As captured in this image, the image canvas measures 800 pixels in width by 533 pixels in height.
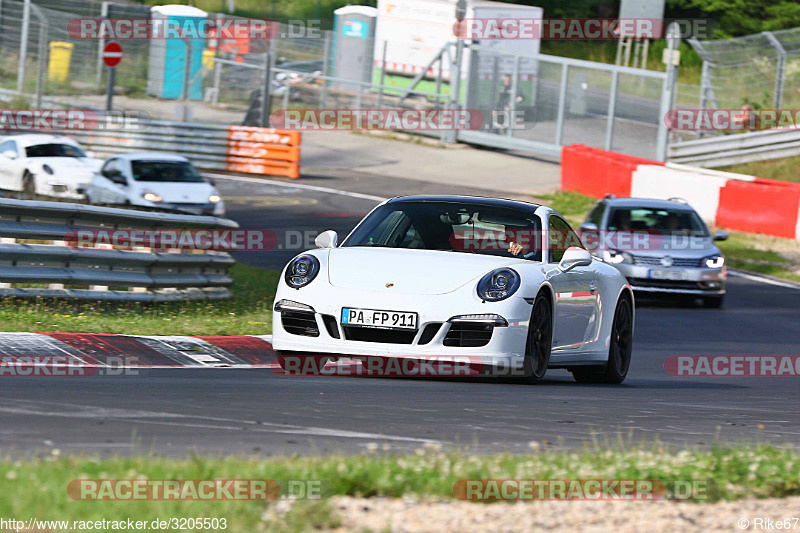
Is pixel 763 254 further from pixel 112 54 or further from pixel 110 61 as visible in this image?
pixel 112 54

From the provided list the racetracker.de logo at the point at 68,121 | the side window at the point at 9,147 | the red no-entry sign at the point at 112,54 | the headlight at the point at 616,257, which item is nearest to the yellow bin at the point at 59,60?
the red no-entry sign at the point at 112,54

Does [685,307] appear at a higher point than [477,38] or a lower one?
lower

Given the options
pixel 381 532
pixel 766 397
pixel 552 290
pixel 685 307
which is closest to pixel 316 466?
pixel 381 532

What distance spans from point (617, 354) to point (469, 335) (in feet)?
8.01

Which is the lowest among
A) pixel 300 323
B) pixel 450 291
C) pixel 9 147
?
pixel 9 147

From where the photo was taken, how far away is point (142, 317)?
11766 mm

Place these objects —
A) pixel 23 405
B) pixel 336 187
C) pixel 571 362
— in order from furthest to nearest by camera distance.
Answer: pixel 336 187
pixel 571 362
pixel 23 405

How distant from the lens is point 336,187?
29188 millimetres

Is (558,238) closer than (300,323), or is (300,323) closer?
(300,323)

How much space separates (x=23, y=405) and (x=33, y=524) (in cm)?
260

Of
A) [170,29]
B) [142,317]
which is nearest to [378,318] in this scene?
[142,317]

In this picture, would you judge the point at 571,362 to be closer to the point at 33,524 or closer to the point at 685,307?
the point at 33,524

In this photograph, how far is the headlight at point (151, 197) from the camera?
74.6ft

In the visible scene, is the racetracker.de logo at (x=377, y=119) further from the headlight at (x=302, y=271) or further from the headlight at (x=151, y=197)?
the headlight at (x=302, y=271)
